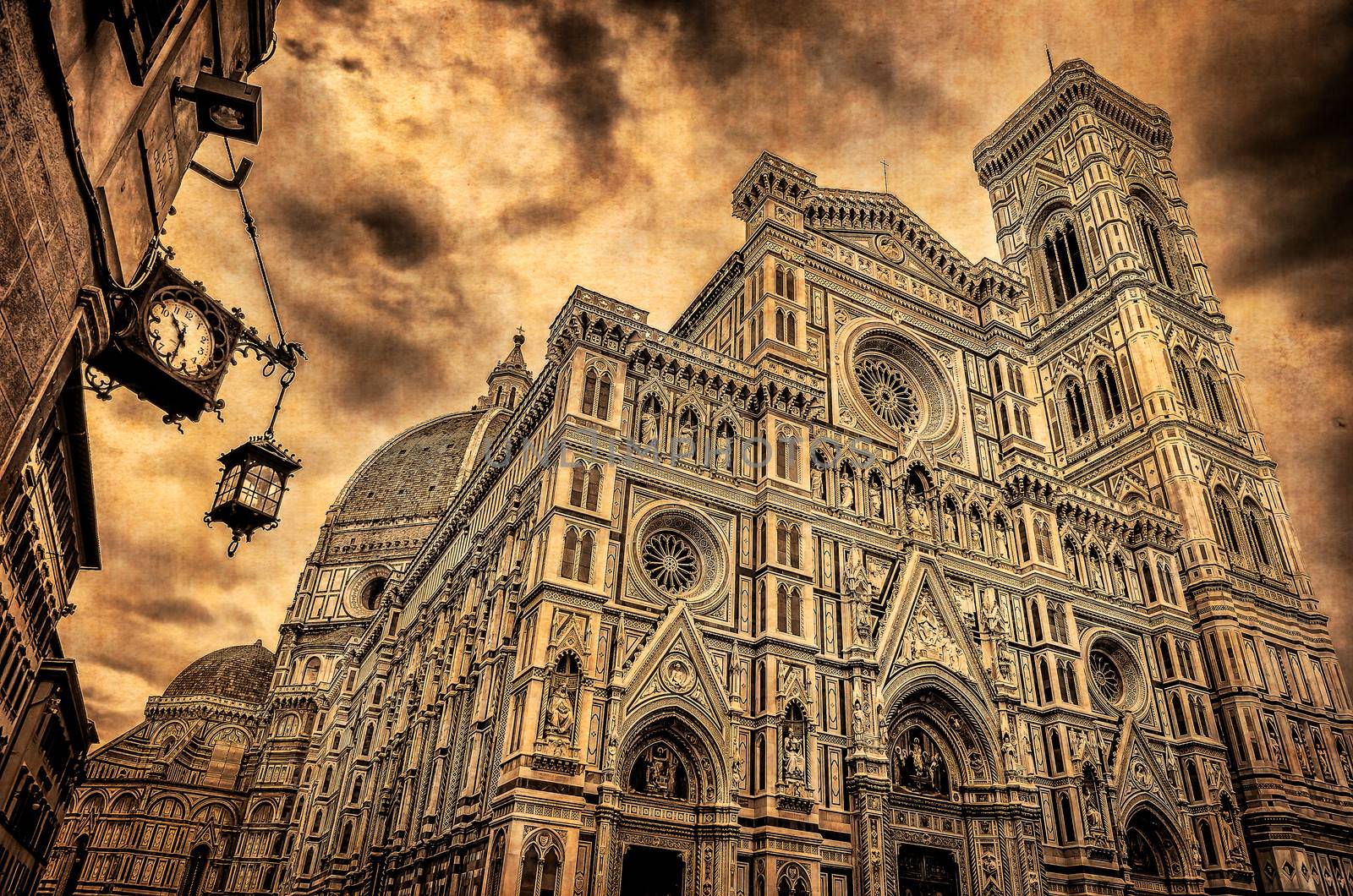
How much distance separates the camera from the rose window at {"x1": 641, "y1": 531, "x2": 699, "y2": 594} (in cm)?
2388

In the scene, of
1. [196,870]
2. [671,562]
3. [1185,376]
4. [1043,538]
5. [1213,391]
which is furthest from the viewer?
[196,870]

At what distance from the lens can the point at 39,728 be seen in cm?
2248

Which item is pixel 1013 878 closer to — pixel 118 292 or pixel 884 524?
pixel 884 524

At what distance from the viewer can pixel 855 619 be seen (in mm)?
25531

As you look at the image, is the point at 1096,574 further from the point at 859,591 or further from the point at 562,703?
the point at 562,703

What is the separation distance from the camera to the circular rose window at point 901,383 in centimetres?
3225

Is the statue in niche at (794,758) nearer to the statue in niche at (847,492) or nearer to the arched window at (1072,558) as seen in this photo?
the statue in niche at (847,492)

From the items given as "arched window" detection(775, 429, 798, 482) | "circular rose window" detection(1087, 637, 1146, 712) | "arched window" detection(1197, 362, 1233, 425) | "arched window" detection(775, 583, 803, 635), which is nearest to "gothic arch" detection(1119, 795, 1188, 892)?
"circular rose window" detection(1087, 637, 1146, 712)

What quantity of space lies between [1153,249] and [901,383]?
24725 mm

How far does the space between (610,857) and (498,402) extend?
5467 centimetres

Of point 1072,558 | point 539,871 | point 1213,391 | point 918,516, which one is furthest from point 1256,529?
point 539,871

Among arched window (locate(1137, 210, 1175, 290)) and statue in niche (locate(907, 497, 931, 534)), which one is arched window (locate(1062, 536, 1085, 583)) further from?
arched window (locate(1137, 210, 1175, 290))

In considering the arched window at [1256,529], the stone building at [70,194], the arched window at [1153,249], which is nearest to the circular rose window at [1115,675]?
the arched window at [1256,529]

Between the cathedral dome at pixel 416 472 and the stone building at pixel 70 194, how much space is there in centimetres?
4916
